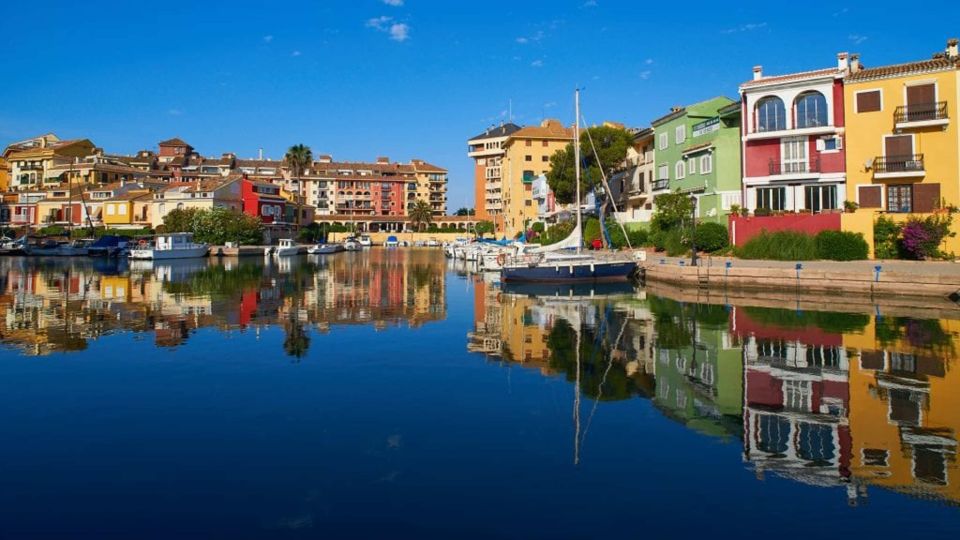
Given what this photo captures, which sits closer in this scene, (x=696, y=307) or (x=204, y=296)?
(x=696, y=307)

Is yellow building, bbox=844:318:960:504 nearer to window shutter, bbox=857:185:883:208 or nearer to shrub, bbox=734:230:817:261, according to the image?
shrub, bbox=734:230:817:261

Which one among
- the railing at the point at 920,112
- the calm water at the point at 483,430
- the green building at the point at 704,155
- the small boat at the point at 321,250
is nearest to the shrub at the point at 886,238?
the railing at the point at 920,112

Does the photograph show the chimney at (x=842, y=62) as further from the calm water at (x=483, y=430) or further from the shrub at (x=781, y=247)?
the calm water at (x=483, y=430)

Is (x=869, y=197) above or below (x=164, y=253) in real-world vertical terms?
above

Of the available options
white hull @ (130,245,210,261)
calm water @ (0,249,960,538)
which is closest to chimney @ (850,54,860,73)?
calm water @ (0,249,960,538)

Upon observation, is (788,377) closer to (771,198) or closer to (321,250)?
(771,198)

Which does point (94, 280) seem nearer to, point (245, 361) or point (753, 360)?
point (245, 361)

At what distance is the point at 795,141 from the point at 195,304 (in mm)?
34647

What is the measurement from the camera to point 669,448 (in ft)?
33.7

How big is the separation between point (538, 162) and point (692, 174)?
5637 centimetres

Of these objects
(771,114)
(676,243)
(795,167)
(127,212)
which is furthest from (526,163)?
(795,167)

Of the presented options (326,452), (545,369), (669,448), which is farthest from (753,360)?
(326,452)

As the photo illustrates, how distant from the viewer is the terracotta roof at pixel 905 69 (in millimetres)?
38531

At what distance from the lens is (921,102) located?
128ft
